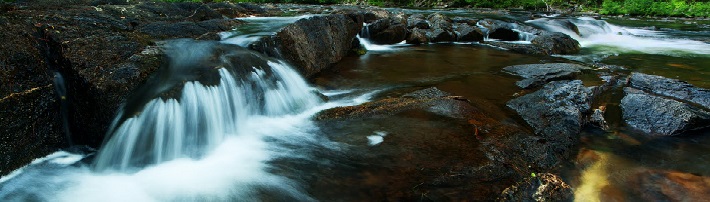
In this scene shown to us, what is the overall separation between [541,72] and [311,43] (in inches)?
189

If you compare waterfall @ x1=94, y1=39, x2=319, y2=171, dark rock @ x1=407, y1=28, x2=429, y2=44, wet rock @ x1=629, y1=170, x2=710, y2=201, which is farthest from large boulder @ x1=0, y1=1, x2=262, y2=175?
dark rock @ x1=407, y1=28, x2=429, y2=44

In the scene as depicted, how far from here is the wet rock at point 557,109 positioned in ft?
15.5

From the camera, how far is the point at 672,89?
645 centimetres

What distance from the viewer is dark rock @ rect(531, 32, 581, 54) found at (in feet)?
38.0

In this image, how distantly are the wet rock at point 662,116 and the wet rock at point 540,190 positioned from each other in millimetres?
2440

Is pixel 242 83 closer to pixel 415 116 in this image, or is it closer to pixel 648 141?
pixel 415 116

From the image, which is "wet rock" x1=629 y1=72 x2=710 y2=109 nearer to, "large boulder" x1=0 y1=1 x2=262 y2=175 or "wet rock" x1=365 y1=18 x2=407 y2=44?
"wet rock" x1=365 y1=18 x2=407 y2=44

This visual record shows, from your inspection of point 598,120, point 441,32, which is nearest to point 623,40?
point 441,32

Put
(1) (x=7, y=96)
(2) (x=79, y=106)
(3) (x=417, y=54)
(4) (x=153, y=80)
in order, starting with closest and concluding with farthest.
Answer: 1. (1) (x=7, y=96)
2. (2) (x=79, y=106)
3. (4) (x=153, y=80)
4. (3) (x=417, y=54)

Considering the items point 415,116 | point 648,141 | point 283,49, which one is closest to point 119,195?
point 415,116

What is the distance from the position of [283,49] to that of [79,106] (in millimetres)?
3769

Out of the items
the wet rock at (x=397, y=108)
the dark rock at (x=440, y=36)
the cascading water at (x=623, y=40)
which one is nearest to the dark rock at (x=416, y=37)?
the dark rock at (x=440, y=36)

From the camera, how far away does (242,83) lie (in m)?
5.54

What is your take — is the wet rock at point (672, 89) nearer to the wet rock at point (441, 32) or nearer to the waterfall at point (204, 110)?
the waterfall at point (204, 110)
